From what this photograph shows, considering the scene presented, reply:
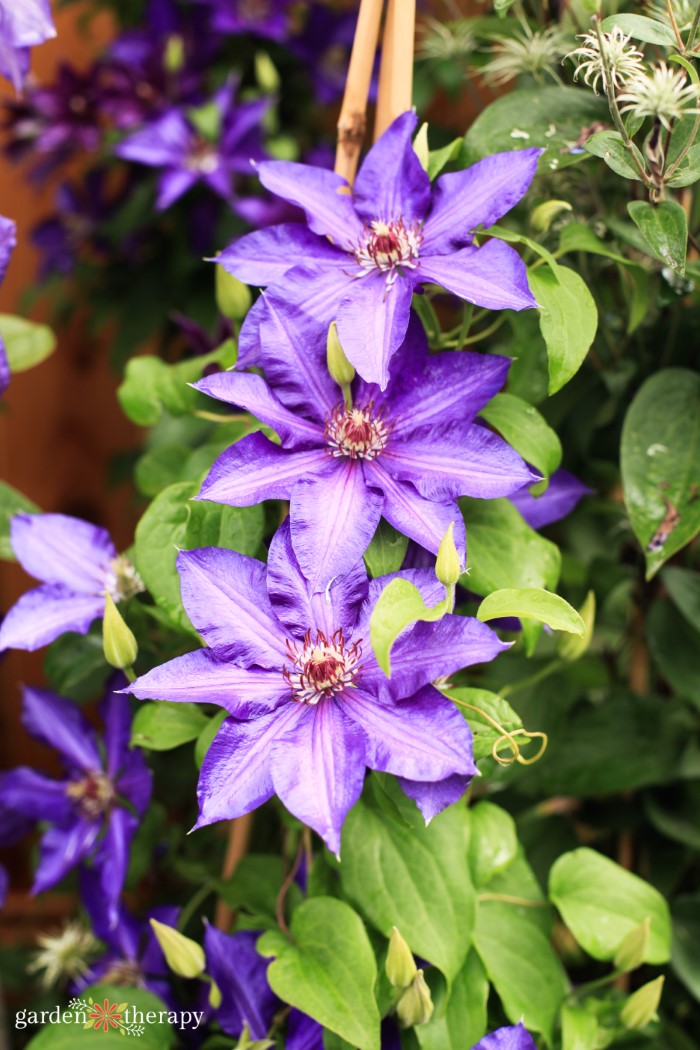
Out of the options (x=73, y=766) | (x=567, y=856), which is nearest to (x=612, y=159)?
(x=567, y=856)

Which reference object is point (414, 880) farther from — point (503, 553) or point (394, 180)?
point (394, 180)

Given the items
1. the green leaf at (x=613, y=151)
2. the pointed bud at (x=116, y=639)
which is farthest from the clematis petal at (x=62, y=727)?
the green leaf at (x=613, y=151)

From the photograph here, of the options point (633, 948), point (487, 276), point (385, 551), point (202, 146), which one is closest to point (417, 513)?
point (385, 551)

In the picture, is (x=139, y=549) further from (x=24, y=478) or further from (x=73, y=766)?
(x=24, y=478)

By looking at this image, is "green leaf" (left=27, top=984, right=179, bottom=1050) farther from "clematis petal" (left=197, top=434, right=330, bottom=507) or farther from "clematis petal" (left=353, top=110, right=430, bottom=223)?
"clematis petal" (left=353, top=110, right=430, bottom=223)

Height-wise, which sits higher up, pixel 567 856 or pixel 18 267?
pixel 18 267

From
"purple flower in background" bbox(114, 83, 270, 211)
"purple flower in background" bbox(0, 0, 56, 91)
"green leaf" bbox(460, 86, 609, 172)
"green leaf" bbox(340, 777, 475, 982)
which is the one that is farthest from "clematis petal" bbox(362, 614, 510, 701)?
"purple flower in background" bbox(114, 83, 270, 211)
